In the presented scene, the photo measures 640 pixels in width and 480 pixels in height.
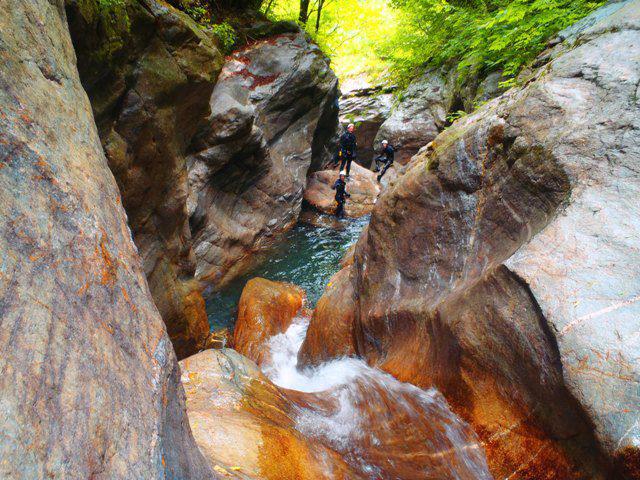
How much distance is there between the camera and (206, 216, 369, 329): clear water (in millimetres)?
9393

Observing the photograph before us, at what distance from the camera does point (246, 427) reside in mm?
2928

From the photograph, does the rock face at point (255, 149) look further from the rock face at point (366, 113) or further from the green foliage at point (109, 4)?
the rock face at point (366, 113)

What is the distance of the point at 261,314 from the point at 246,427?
5080mm

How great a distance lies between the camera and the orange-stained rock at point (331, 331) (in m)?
6.40

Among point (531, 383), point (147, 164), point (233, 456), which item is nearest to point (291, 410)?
point (233, 456)

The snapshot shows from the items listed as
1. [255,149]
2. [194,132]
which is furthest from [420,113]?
[194,132]

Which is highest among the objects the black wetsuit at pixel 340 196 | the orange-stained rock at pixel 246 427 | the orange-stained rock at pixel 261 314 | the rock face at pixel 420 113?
the rock face at pixel 420 113

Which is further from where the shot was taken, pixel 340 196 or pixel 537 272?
pixel 340 196

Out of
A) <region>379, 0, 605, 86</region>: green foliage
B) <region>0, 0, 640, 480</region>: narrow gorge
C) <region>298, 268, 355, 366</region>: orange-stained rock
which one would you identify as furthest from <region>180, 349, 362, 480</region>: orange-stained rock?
<region>379, 0, 605, 86</region>: green foliage

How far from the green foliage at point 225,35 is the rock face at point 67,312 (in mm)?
10207

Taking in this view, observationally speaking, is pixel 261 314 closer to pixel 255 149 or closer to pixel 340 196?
pixel 255 149

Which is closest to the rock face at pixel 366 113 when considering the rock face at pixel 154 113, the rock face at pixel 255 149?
the rock face at pixel 255 149

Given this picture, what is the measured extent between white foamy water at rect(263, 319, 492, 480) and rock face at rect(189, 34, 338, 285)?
6516 mm

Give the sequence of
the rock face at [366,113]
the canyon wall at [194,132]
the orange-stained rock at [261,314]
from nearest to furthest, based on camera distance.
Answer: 1. the canyon wall at [194,132]
2. the orange-stained rock at [261,314]
3. the rock face at [366,113]
